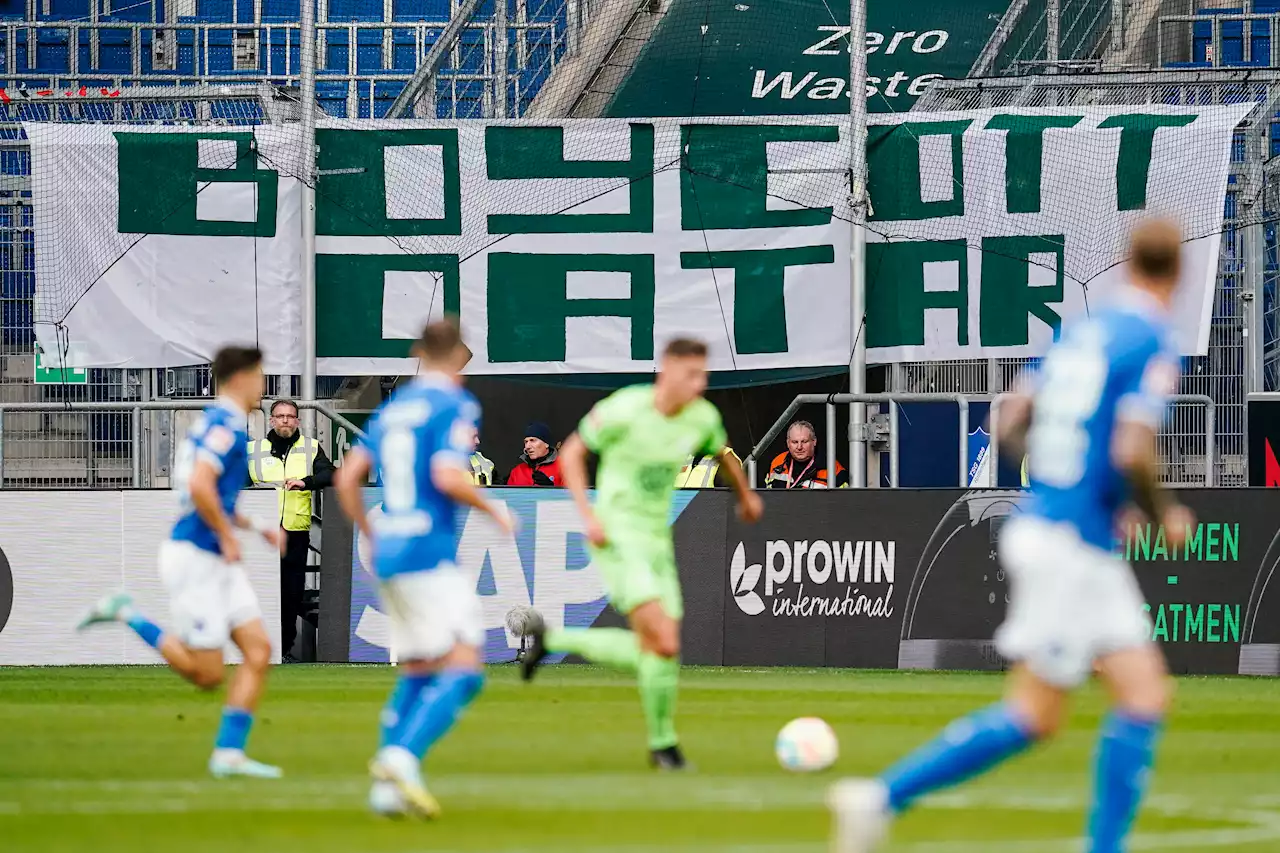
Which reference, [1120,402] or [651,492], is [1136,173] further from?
[1120,402]

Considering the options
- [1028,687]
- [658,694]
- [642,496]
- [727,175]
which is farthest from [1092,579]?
[727,175]

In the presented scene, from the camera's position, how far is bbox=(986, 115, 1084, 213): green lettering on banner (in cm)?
2045

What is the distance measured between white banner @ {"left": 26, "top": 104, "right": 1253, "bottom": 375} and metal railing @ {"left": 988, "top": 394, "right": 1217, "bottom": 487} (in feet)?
5.06

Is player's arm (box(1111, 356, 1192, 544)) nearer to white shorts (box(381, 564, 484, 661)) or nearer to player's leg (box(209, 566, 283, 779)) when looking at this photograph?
white shorts (box(381, 564, 484, 661))

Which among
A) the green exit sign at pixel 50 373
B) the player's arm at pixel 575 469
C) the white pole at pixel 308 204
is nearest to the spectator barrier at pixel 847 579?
the white pole at pixel 308 204

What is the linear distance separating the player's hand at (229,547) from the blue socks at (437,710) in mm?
2125

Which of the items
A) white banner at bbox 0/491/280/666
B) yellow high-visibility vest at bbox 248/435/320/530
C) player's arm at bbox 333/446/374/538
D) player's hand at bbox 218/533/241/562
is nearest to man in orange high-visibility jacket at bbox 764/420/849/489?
yellow high-visibility vest at bbox 248/435/320/530

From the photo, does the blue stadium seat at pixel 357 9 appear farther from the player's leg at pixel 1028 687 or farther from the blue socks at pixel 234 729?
the player's leg at pixel 1028 687

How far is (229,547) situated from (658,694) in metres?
2.09

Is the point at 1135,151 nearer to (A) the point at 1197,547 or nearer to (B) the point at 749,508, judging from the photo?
(A) the point at 1197,547

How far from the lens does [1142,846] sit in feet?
22.5

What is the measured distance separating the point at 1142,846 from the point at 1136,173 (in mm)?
14364

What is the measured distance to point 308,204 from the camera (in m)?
20.3

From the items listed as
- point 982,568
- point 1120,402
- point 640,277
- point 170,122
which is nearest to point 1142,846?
point 1120,402
